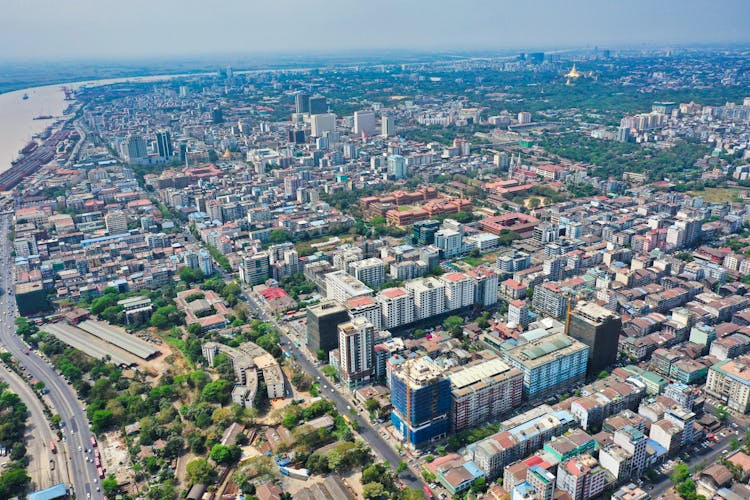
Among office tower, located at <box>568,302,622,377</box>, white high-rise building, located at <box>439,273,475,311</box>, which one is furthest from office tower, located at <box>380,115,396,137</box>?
office tower, located at <box>568,302,622,377</box>

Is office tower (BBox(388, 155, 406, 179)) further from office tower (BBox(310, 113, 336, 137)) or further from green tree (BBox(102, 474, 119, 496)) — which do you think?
green tree (BBox(102, 474, 119, 496))

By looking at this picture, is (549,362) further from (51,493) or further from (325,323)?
(51,493)

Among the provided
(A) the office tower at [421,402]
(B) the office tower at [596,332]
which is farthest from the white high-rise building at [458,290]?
(A) the office tower at [421,402]

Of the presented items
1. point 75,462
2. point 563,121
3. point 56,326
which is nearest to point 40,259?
point 56,326

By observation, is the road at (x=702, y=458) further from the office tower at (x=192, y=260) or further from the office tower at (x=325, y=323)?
the office tower at (x=192, y=260)

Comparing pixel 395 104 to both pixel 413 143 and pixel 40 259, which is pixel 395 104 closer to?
pixel 413 143

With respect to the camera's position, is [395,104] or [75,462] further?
[395,104]
